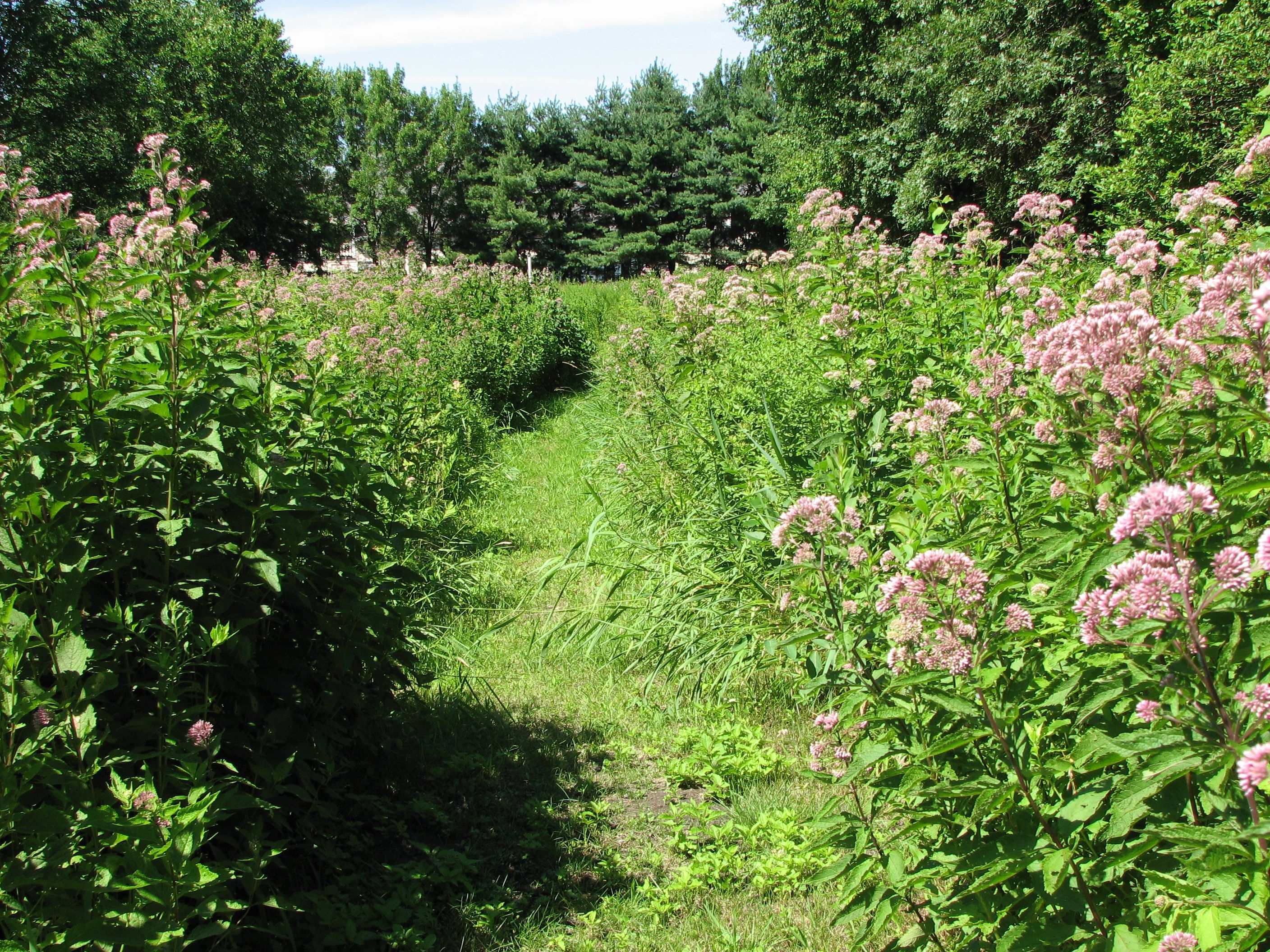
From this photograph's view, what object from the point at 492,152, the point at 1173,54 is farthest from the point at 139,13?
the point at 1173,54

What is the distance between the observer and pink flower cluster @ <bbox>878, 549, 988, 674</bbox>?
150cm

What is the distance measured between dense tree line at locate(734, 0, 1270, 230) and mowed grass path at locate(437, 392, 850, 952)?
20.4ft

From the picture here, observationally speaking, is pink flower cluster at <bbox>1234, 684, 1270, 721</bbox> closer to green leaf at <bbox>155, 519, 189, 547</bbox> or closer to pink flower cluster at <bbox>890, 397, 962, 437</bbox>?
pink flower cluster at <bbox>890, 397, 962, 437</bbox>

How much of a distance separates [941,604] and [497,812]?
222 centimetres

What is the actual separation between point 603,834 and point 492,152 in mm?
58707

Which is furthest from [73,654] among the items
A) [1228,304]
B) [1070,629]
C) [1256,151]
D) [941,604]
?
[1256,151]

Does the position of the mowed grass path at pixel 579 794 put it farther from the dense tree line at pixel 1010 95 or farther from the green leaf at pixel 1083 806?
the dense tree line at pixel 1010 95

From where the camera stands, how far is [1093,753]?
147cm

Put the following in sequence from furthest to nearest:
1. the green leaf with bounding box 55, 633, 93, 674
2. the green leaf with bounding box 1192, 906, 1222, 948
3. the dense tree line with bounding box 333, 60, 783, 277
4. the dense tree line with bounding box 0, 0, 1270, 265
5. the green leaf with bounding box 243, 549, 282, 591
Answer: the dense tree line with bounding box 333, 60, 783, 277
the dense tree line with bounding box 0, 0, 1270, 265
the green leaf with bounding box 243, 549, 282, 591
the green leaf with bounding box 55, 633, 93, 674
the green leaf with bounding box 1192, 906, 1222, 948

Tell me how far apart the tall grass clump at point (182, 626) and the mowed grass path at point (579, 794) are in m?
0.27

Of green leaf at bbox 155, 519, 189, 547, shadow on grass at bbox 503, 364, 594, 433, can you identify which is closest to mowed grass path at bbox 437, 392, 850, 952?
green leaf at bbox 155, 519, 189, 547

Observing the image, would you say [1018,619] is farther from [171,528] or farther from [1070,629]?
[171,528]

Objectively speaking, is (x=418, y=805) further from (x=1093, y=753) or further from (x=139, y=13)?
(x=139, y=13)

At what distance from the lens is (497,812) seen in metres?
3.14
